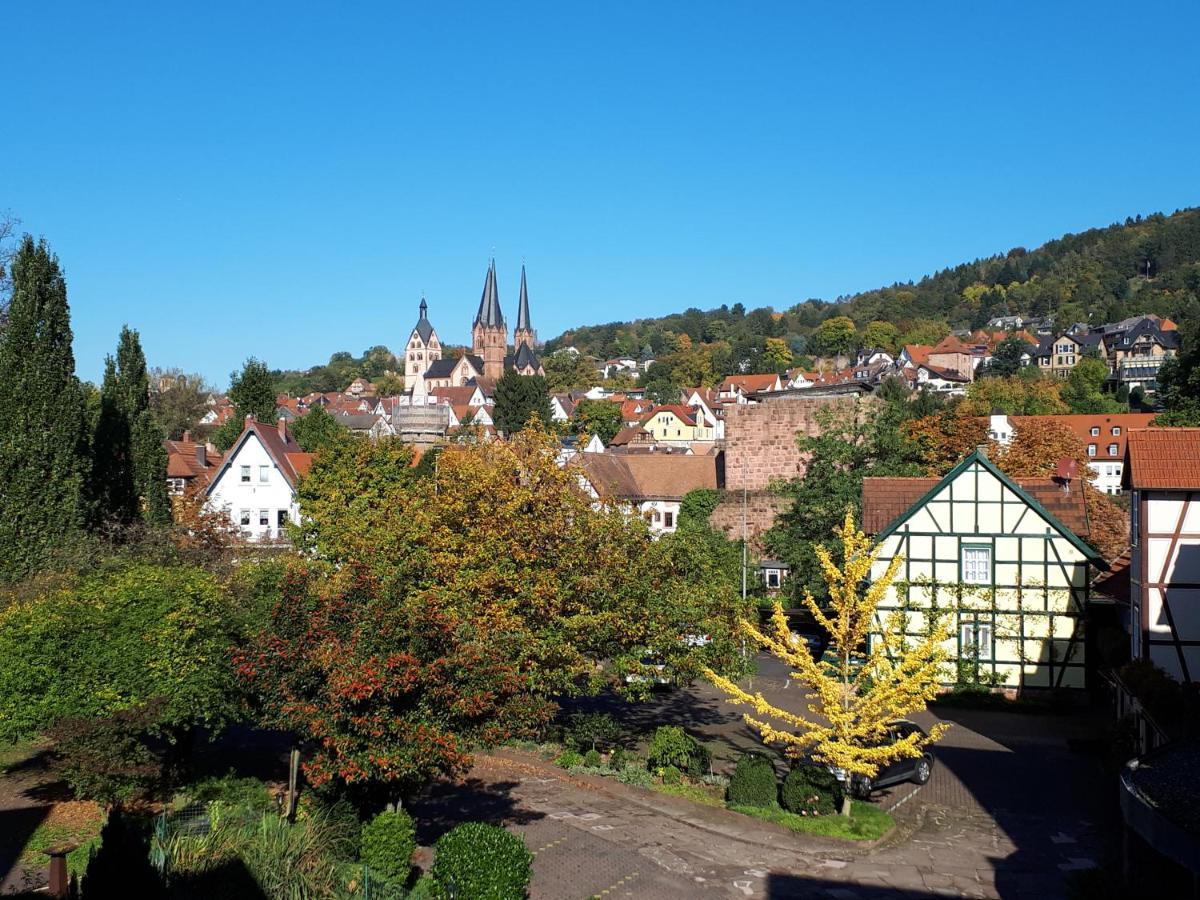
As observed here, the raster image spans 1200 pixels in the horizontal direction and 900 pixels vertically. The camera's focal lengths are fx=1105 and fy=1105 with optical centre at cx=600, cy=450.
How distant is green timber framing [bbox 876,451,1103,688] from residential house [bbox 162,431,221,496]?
124 ft

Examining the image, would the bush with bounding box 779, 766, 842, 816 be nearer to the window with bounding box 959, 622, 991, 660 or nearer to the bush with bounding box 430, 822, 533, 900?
the bush with bounding box 430, 822, 533, 900

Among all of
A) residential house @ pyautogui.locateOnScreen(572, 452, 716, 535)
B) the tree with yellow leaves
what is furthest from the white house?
the tree with yellow leaves

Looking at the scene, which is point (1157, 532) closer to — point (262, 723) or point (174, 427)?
point (262, 723)

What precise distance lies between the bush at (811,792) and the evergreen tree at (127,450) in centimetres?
2437

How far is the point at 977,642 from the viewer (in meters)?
32.3

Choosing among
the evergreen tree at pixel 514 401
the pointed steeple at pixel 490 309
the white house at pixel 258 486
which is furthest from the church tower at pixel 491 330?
the white house at pixel 258 486

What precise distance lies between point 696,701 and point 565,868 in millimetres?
14221

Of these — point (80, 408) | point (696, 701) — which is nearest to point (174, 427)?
point (80, 408)

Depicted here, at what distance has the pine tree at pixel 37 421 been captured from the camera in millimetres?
29281

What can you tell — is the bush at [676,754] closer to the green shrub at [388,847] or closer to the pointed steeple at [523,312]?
the green shrub at [388,847]

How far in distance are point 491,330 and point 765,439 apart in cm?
13955

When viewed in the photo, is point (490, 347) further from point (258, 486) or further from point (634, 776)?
point (634, 776)

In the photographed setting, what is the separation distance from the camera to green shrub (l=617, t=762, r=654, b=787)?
23.3 metres

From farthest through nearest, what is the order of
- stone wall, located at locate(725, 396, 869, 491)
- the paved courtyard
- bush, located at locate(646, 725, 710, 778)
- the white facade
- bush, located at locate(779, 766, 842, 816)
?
stone wall, located at locate(725, 396, 869, 491), the white facade, bush, located at locate(646, 725, 710, 778), bush, located at locate(779, 766, 842, 816), the paved courtyard
